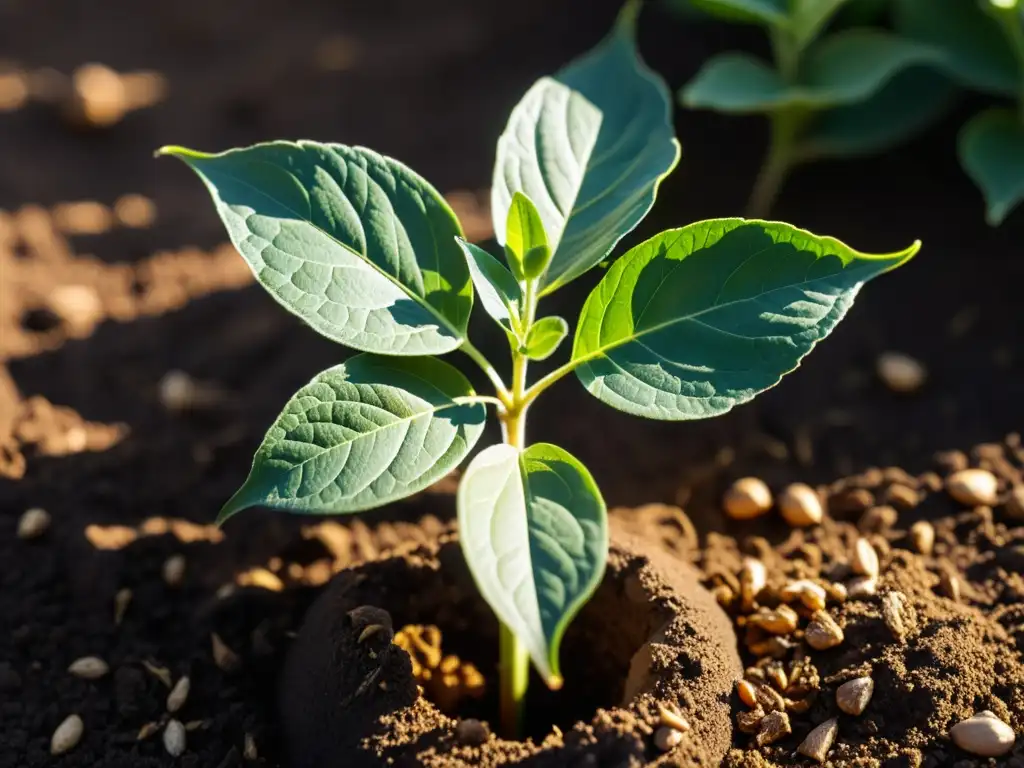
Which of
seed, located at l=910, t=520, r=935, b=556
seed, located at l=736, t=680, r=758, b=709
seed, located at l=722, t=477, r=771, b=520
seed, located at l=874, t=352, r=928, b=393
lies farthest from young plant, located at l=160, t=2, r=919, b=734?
seed, located at l=874, t=352, r=928, b=393

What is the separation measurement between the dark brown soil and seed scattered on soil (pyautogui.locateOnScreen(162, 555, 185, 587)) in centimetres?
25

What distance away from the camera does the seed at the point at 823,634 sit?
→ 133 cm

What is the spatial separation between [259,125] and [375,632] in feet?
4.82

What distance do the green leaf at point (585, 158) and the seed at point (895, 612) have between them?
0.58 meters

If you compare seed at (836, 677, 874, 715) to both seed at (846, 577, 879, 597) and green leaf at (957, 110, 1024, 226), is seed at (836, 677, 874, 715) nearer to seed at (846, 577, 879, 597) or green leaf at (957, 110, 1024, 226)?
seed at (846, 577, 879, 597)

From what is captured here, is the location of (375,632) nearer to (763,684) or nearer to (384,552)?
(384,552)

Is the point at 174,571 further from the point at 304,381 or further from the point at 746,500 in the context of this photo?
the point at 746,500

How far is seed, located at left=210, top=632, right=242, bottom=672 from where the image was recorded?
56.0 inches

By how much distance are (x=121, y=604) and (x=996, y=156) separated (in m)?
1.59

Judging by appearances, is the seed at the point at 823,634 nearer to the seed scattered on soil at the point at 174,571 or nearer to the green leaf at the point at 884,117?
the seed scattered on soil at the point at 174,571

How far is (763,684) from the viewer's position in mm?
1306

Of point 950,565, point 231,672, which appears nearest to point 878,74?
point 950,565

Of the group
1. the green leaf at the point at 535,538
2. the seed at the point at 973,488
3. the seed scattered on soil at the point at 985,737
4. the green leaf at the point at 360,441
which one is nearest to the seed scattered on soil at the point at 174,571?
the green leaf at the point at 360,441

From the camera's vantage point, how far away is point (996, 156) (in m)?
1.86
